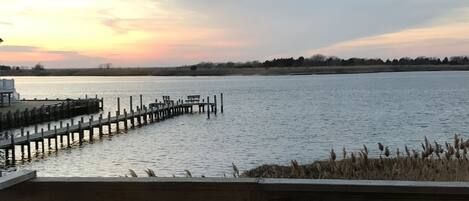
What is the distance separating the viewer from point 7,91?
5981 centimetres

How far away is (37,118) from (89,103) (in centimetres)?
1796

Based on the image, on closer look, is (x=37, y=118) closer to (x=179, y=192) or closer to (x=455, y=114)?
(x=455, y=114)

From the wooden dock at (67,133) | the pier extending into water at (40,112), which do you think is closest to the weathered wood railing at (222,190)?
the wooden dock at (67,133)

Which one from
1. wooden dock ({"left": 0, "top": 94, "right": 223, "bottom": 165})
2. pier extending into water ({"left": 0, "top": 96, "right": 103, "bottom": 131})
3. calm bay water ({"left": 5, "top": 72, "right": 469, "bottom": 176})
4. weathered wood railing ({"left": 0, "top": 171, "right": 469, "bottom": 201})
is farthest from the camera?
pier extending into water ({"left": 0, "top": 96, "right": 103, "bottom": 131})

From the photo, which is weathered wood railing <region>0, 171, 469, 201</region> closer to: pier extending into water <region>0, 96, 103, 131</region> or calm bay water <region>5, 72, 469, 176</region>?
calm bay water <region>5, 72, 469, 176</region>

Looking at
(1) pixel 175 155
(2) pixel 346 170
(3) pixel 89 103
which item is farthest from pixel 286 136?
(3) pixel 89 103

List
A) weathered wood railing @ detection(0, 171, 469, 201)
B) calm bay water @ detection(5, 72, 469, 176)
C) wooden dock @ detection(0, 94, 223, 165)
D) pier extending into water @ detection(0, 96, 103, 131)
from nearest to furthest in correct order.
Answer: weathered wood railing @ detection(0, 171, 469, 201)
calm bay water @ detection(5, 72, 469, 176)
wooden dock @ detection(0, 94, 223, 165)
pier extending into water @ detection(0, 96, 103, 131)

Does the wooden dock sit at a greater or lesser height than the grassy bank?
lesser

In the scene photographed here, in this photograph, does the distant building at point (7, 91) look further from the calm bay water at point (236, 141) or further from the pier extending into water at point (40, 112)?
the calm bay water at point (236, 141)

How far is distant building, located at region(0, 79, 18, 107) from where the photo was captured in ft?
194

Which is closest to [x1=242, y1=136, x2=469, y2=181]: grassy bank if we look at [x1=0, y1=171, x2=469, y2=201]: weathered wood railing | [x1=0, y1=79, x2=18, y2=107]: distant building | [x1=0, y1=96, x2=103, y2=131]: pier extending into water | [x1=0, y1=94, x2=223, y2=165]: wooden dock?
[x1=0, y1=171, x2=469, y2=201]: weathered wood railing

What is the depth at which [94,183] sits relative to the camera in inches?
189

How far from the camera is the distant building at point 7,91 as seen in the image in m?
59.3

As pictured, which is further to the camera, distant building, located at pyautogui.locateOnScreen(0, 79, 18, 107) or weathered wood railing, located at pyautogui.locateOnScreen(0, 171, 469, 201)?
distant building, located at pyautogui.locateOnScreen(0, 79, 18, 107)
